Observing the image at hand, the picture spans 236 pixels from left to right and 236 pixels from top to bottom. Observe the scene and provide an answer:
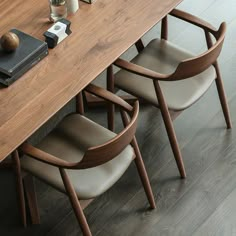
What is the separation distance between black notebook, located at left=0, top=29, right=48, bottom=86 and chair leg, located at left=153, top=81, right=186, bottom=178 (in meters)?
0.52

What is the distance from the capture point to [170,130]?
111 inches

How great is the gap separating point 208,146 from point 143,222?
0.56m

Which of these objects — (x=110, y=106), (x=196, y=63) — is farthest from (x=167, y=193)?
(x=196, y=63)

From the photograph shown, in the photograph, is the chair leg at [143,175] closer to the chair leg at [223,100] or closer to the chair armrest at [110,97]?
the chair armrest at [110,97]

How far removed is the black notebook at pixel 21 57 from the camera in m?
2.45

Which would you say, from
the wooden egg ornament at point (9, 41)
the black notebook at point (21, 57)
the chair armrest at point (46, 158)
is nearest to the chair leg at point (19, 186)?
the chair armrest at point (46, 158)

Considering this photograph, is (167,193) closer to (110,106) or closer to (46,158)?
(110,106)

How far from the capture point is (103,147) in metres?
2.22

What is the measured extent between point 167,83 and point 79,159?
0.59 meters

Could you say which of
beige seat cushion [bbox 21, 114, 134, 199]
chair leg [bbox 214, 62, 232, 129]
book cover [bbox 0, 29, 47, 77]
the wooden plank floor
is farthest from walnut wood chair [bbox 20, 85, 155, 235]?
chair leg [bbox 214, 62, 232, 129]

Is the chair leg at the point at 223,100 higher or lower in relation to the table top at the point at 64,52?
lower

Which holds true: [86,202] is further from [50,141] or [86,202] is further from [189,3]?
[189,3]

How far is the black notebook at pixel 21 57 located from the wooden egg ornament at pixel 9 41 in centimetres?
3

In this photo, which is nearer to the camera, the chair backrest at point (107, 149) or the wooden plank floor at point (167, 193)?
the chair backrest at point (107, 149)
